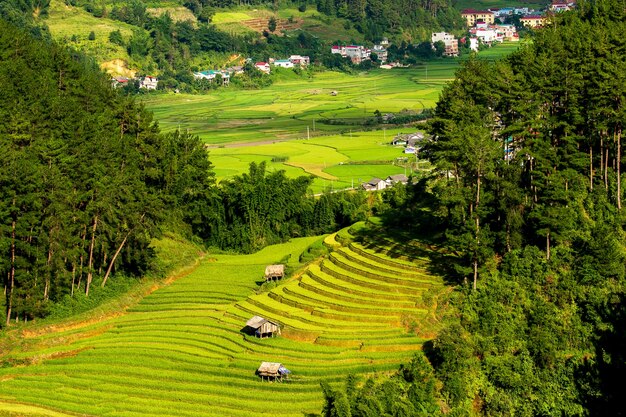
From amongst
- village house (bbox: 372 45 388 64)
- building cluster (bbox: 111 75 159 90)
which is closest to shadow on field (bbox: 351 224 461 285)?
building cluster (bbox: 111 75 159 90)

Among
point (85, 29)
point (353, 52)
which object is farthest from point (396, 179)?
point (353, 52)

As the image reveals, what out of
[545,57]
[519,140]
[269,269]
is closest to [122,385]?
[269,269]

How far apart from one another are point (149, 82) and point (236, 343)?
98878 millimetres

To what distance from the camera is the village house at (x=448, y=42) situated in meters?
166

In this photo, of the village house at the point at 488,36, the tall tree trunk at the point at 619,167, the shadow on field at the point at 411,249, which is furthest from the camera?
the village house at the point at 488,36

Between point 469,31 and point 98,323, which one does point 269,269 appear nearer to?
point 98,323

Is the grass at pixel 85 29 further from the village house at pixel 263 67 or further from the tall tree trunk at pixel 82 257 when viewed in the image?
the tall tree trunk at pixel 82 257

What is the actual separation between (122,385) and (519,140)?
1979 cm

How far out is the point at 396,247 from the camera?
4206cm

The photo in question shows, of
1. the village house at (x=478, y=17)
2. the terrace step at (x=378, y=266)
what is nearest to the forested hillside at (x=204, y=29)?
the village house at (x=478, y=17)

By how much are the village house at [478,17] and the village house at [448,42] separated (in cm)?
2093

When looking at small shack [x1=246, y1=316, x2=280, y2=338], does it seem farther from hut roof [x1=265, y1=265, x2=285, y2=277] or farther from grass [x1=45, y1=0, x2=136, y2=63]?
grass [x1=45, y1=0, x2=136, y2=63]

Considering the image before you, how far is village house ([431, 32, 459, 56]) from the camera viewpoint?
166000 mm

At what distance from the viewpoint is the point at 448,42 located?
168 m
